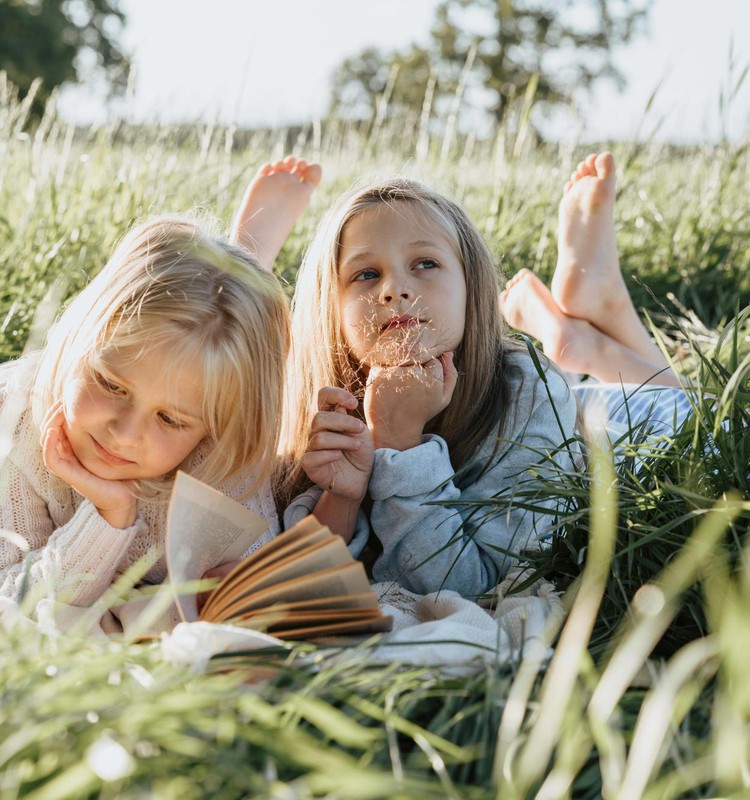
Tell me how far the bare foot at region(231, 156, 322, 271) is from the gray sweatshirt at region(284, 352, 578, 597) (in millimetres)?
1167

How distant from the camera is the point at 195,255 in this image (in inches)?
82.3

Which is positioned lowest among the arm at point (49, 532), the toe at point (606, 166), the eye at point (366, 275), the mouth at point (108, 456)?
the arm at point (49, 532)

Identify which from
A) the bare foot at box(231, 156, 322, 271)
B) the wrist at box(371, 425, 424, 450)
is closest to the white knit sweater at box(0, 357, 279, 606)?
the wrist at box(371, 425, 424, 450)

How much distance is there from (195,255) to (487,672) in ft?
3.79

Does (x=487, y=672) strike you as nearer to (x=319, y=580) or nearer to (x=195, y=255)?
(x=319, y=580)

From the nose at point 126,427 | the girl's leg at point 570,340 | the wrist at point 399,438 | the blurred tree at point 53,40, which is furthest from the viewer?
the blurred tree at point 53,40

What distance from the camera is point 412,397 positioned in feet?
7.47

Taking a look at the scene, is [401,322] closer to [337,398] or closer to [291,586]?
[337,398]

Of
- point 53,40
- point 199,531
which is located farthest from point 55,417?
point 53,40

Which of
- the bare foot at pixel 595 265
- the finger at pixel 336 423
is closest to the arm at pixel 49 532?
the finger at pixel 336 423

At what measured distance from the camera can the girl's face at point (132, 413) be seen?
186 cm

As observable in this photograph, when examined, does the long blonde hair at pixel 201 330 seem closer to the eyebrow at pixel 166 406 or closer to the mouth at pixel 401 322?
the eyebrow at pixel 166 406

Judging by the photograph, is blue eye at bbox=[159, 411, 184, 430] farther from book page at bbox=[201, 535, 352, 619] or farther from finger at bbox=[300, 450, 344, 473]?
book page at bbox=[201, 535, 352, 619]

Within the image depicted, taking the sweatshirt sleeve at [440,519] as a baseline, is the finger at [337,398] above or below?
above
